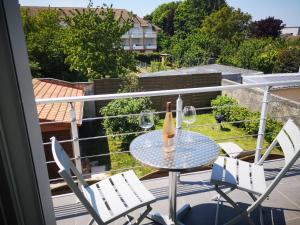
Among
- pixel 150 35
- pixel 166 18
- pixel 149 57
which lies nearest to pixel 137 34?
pixel 150 35

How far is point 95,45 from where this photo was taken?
13414 millimetres

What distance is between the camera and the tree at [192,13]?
38125 mm

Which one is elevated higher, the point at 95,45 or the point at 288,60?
the point at 95,45

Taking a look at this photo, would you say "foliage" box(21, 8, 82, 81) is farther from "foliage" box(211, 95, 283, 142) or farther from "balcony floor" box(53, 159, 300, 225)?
"balcony floor" box(53, 159, 300, 225)

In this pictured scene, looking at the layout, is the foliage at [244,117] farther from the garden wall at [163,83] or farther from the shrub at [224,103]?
the garden wall at [163,83]

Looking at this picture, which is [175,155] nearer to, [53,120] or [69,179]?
[69,179]

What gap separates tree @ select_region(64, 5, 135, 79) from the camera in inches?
524

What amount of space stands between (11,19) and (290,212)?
261cm

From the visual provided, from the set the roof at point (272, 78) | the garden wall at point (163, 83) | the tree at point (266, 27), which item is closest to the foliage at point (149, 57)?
the tree at point (266, 27)

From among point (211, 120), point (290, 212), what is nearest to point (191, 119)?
point (290, 212)

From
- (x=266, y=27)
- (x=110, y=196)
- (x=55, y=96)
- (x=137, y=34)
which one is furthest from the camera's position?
(x=137, y=34)

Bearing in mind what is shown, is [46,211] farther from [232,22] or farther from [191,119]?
[232,22]

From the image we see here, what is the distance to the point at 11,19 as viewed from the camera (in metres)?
0.95

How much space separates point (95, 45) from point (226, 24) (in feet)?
67.6
